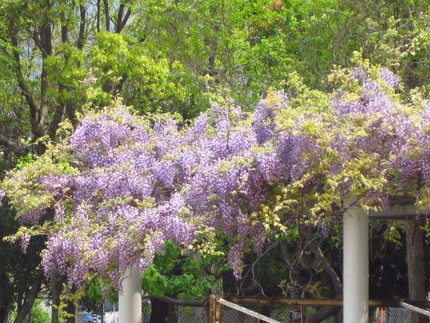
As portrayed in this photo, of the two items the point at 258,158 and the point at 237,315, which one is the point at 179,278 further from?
the point at 237,315

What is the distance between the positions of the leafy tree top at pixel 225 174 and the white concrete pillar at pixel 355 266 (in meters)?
0.22

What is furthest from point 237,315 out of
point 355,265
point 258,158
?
point 258,158

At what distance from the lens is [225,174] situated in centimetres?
746

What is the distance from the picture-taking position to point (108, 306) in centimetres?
2025

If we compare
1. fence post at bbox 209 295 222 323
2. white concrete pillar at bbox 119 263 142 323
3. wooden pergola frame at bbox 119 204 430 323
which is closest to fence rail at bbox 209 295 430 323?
fence post at bbox 209 295 222 323

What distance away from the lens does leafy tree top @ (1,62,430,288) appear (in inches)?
279

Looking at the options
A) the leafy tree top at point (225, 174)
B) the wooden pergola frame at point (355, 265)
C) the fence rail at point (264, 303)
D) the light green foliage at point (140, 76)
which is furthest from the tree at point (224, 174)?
the light green foliage at point (140, 76)

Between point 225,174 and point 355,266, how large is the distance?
1517 mm

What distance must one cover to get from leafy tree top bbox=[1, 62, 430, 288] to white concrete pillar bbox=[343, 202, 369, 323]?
22 centimetres

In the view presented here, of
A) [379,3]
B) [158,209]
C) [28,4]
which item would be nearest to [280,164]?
[158,209]

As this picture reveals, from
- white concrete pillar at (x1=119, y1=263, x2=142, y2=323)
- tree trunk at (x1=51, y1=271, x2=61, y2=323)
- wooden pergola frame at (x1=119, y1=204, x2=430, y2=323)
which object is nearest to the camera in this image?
wooden pergola frame at (x1=119, y1=204, x2=430, y2=323)

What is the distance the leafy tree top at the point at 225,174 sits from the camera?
7.10 metres

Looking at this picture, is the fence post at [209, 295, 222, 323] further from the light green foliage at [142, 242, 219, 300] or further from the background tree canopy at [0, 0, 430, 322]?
the light green foliage at [142, 242, 219, 300]

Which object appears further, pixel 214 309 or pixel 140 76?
pixel 140 76
